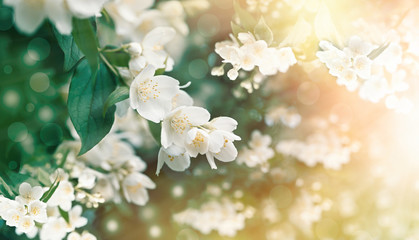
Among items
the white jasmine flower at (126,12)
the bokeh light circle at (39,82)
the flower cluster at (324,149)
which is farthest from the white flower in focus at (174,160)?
the flower cluster at (324,149)

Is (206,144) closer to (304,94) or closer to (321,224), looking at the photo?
(304,94)

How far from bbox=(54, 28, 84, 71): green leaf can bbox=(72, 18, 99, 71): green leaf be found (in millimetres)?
52

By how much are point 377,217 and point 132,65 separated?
1203mm

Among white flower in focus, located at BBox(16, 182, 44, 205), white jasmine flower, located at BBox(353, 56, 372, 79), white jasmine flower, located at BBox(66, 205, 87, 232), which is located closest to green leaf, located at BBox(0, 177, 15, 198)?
white flower in focus, located at BBox(16, 182, 44, 205)

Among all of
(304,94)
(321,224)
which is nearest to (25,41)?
(304,94)

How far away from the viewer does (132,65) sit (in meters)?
0.59

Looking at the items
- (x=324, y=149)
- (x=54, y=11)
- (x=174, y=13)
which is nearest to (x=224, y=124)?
(x=54, y=11)

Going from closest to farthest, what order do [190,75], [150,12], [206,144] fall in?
[206,144], [150,12], [190,75]

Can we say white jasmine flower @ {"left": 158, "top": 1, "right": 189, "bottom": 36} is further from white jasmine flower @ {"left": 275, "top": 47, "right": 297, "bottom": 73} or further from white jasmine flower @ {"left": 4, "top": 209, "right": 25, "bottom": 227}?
white jasmine flower @ {"left": 4, "top": 209, "right": 25, "bottom": 227}

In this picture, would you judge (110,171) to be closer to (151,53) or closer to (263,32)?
(151,53)

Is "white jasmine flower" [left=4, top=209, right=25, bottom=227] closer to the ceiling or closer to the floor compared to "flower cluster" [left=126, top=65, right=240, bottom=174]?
closer to the floor

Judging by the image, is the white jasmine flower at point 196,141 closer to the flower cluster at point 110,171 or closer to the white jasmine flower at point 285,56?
the white jasmine flower at point 285,56

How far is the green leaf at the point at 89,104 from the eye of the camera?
20.3 inches

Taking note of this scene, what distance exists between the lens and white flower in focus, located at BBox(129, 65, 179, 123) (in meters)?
0.52
